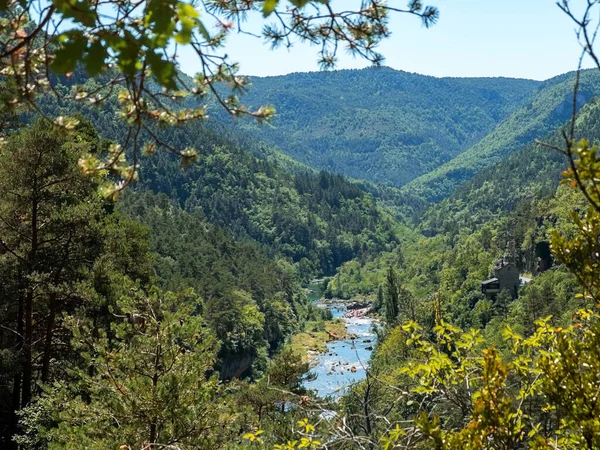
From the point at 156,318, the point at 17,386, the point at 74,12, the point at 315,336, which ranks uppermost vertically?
the point at 74,12

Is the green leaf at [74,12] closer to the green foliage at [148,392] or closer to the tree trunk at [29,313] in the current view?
the green foliage at [148,392]

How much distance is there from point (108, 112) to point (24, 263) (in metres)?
152

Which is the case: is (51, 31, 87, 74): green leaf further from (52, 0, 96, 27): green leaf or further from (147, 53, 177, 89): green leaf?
(147, 53, 177, 89): green leaf

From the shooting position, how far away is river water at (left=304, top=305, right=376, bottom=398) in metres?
50.3

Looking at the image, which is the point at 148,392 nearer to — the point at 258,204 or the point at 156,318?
the point at 156,318

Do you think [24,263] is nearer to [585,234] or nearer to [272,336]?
[585,234]

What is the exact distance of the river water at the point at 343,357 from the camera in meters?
50.3

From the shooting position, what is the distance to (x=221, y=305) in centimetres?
6253

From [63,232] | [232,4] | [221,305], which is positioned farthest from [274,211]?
[232,4]

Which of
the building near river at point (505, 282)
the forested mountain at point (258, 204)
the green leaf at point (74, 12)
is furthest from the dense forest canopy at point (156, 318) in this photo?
the forested mountain at point (258, 204)

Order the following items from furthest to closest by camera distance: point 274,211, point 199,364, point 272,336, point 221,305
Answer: point 274,211, point 272,336, point 221,305, point 199,364

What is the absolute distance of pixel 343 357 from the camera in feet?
220

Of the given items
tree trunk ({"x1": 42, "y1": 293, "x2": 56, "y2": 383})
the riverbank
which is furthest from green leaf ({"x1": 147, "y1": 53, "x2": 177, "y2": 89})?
the riverbank

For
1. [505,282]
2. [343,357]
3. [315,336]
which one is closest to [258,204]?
[315,336]
